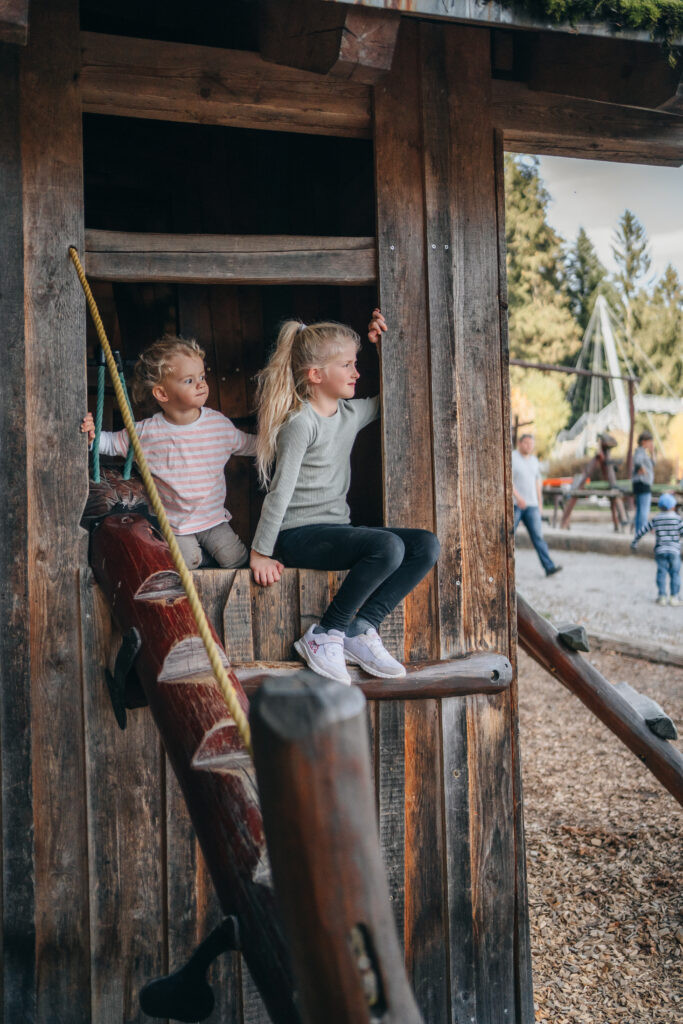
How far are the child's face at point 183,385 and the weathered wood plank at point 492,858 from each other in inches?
61.1

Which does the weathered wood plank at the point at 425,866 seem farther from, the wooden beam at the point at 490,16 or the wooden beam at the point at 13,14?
the wooden beam at the point at 13,14

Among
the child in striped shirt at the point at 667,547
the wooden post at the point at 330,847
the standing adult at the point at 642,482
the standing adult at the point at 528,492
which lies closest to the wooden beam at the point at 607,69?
the wooden post at the point at 330,847

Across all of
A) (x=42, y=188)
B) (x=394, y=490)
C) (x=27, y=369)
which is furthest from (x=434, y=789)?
(x=42, y=188)

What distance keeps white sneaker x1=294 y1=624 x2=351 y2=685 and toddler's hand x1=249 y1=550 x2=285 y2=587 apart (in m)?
0.21

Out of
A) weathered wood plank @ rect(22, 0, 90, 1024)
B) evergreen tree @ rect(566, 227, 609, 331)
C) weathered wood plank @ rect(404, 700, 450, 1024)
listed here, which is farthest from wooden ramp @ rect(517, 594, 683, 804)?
evergreen tree @ rect(566, 227, 609, 331)

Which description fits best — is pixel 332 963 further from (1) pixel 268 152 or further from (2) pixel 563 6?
(1) pixel 268 152

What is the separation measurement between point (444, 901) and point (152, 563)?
66.1 inches

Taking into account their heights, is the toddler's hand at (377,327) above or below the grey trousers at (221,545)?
above

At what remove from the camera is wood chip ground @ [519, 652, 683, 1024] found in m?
3.70

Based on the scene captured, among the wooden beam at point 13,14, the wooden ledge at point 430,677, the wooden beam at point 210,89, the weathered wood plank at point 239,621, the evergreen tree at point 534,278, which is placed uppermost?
the evergreen tree at point 534,278

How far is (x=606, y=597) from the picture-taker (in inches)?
461

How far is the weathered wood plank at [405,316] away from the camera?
317cm

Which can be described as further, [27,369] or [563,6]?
[27,369]

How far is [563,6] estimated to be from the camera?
2467 millimetres
